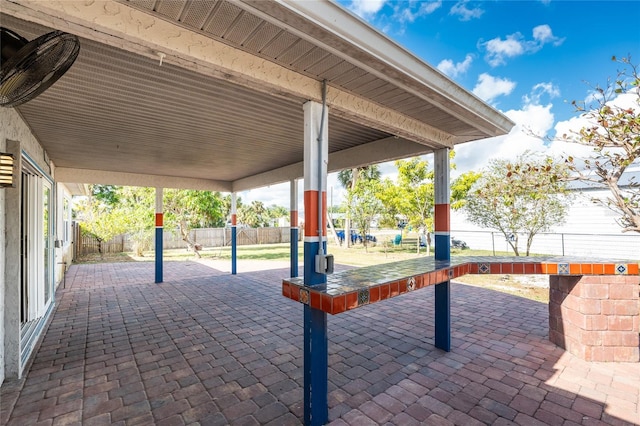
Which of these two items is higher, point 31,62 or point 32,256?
point 31,62

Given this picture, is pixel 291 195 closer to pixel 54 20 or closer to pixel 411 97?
pixel 411 97

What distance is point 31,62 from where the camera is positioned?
1.59 m

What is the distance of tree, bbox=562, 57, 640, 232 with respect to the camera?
3.64 meters

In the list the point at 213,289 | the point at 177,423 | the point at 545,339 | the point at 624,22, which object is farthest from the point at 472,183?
the point at 177,423

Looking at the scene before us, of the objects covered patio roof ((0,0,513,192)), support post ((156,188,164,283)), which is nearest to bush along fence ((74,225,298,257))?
support post ((156,188,164,283))

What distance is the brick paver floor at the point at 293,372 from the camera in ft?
7.78

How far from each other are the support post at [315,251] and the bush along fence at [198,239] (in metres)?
13.7

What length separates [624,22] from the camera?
4.79 meters

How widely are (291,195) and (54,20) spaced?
21.2 feet

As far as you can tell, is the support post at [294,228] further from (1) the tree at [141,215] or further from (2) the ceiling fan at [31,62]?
(1) the tree at [141,215]

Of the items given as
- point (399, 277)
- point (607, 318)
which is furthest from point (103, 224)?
point (607, 318)

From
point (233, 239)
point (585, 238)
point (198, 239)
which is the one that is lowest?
point (198, 239)

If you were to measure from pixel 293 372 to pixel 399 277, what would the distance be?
59.9 inches

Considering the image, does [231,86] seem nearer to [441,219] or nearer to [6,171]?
[6,171]
